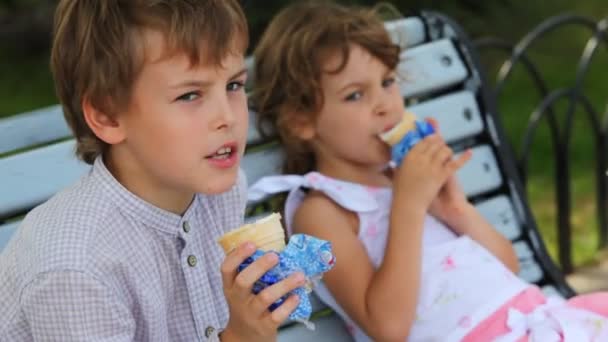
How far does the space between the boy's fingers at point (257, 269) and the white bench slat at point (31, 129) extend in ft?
2.86

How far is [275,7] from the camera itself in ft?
18.0

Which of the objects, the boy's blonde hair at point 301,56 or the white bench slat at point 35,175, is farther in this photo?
the boy's blonde hair at point 301,56

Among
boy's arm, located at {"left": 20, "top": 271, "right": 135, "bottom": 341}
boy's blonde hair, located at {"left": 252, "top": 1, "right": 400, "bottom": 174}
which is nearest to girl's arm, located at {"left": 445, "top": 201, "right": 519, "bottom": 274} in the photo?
boy's blonde hair, located at {"left": 252, "top": 1, "right": 400, "bottom": 174}

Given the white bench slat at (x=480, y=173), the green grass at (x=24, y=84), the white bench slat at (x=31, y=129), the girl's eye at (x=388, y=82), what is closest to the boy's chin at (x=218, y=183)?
the white bench slat at (x=31, y=129)

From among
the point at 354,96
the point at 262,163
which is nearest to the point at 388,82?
the point at 354,96

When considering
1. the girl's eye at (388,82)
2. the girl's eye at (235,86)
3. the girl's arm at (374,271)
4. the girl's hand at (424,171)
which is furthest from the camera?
the girl's eye at (388,82)

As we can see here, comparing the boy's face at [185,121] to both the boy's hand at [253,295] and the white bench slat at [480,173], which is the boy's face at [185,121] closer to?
the boy's hand at [253,295]

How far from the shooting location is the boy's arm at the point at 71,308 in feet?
6.39

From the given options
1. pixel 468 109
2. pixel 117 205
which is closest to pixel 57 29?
pixel 117 205

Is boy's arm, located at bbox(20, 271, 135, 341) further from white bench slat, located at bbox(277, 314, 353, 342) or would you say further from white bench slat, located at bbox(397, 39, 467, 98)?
white bench slat, located at bbox(397, 39, 467, 98)

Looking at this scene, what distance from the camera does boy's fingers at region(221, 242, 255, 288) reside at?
196cm

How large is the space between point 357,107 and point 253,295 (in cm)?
86

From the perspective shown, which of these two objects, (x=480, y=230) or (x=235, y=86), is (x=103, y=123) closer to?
(x=235, y=86)

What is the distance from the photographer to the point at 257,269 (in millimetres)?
1941
